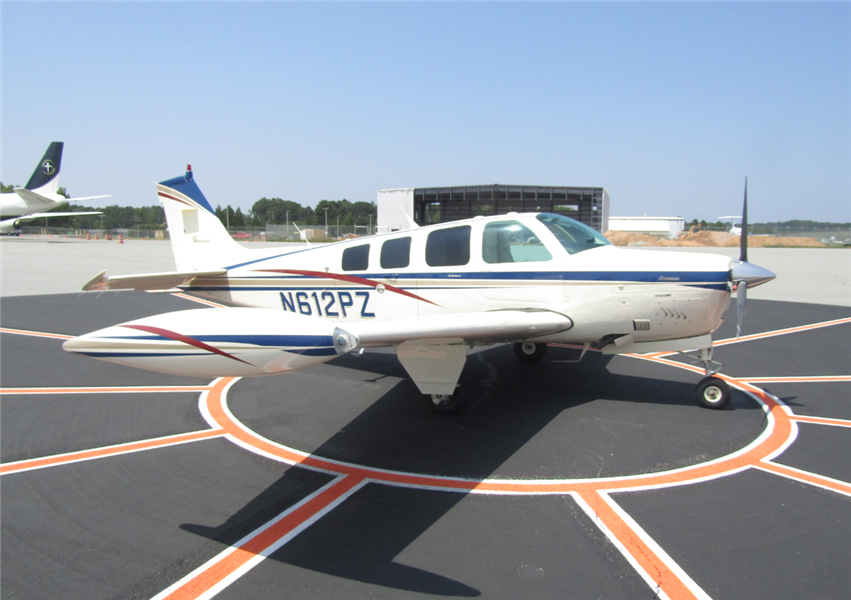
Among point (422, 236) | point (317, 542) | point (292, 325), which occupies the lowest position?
point (317, 542)

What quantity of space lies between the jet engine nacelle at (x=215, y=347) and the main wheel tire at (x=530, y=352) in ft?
19.1

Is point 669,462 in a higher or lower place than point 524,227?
lower

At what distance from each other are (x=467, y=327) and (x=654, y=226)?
101445 millimetres

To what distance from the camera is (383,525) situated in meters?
3.95

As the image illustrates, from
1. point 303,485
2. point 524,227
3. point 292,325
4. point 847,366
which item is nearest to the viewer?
point 292,325

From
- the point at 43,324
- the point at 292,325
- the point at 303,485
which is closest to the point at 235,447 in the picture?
the point at 303,485

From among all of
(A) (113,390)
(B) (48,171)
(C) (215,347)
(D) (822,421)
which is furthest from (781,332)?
(B) (48,171)

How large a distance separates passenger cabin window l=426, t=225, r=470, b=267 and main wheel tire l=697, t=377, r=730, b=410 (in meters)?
3.51

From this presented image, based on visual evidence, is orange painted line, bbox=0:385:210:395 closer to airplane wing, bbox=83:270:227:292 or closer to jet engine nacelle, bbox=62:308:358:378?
airplane wing, bbox=83:270:227:292

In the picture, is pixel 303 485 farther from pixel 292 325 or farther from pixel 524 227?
pixel 524 227

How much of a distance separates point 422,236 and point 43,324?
10195 mm

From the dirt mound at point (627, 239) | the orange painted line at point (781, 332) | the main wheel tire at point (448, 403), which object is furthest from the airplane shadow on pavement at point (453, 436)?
the dirt mound at point (627, 239)

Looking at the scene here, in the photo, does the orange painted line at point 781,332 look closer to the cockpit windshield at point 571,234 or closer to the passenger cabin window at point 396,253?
the cockpit windshield at point 571,234

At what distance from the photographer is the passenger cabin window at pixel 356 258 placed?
7096 mm
